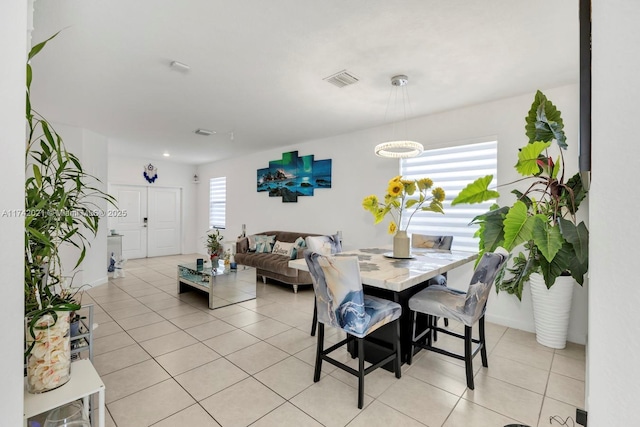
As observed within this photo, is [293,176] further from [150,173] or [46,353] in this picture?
[46,353]

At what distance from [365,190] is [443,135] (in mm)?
1371

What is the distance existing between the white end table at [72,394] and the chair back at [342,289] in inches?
50.1

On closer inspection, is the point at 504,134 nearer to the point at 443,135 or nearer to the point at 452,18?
the point at 443,135

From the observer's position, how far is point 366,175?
459 cm

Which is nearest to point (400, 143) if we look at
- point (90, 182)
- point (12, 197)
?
point (12, 197)

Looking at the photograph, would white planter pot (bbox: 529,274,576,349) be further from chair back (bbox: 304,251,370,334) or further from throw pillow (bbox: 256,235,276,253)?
throw pillow (bbox: 256,235,276,253)

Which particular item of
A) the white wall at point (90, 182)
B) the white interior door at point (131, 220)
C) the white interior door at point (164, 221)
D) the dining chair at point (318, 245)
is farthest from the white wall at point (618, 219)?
the white interior door at point (164, 221)

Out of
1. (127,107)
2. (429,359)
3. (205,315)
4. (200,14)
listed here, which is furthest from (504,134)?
(127,107)

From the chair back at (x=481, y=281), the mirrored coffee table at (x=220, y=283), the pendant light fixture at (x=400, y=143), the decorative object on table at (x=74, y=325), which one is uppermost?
the pendant light fixture at (x=400, y=143)

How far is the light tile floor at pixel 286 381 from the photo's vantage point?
1842 millimetres

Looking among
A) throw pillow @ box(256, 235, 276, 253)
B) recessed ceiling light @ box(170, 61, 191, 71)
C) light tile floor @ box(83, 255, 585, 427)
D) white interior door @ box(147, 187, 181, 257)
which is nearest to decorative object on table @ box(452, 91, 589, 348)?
light tile floor @ box(83, 255, 585, 427)

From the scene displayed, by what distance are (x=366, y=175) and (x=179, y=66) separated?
291 centimetres

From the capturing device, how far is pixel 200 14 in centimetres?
195

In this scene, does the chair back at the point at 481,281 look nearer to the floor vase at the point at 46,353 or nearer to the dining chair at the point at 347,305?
the dining chair at the point at 347,305
